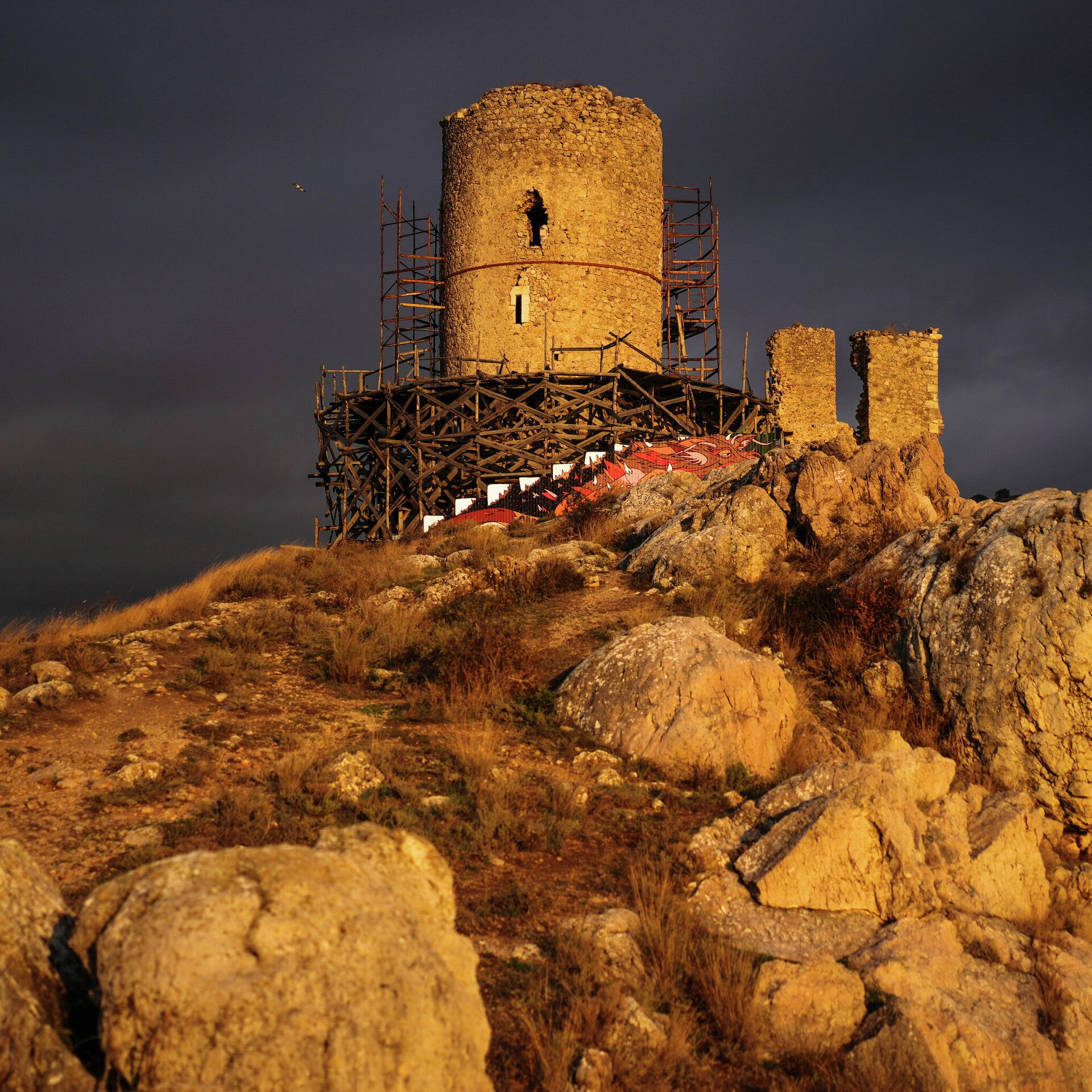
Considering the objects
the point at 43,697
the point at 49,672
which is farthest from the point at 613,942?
the point at 49,672

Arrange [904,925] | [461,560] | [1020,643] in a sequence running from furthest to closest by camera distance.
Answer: [461,560], [1020,643], [904,925]

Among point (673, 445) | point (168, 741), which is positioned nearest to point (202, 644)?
point (168, 741)

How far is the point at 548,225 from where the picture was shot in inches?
1012

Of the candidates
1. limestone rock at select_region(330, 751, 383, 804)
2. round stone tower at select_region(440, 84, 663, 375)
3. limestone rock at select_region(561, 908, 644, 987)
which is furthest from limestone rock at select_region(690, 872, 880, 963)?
round stone tower at select_region(440, 84, 663, 375)

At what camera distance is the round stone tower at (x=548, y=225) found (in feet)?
84.2

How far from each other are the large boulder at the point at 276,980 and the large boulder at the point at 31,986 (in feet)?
0.70

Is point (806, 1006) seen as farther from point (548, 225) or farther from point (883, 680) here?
point (548, 225)

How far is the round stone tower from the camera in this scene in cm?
2567

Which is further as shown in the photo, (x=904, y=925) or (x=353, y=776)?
(x=353, y=776)

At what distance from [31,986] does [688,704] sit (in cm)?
518

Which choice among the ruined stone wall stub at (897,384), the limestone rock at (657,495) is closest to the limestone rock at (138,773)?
the limestone rock at (657,495)

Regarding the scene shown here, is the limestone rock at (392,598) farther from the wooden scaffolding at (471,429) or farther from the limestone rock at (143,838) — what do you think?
the wooden scaffolding at (471,429)

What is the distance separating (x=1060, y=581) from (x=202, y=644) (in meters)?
7.94

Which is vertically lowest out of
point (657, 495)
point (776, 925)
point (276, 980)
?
point (776, 925)
